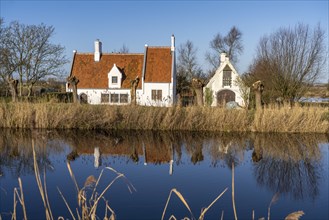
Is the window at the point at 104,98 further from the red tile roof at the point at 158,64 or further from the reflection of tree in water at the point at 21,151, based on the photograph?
the reflection of tree in water at the point at 21,151

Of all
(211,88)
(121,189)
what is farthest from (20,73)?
(121,189)

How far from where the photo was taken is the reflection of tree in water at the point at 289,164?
757cm

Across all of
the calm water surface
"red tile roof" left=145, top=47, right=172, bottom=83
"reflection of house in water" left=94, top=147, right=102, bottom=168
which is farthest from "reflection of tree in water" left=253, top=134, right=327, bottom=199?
"red tile roof" left=145, top=47, right=172, bottom=83

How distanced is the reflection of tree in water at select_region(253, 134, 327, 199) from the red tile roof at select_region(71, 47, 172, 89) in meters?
15.8

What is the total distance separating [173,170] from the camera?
8.77 meters

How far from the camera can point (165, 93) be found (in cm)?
2814

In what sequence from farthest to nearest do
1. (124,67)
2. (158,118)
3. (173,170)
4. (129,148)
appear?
1. (124,67)
2. (158,118)
3. (129,148)
4. (173,170)

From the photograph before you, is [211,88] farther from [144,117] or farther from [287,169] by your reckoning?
[287,169]

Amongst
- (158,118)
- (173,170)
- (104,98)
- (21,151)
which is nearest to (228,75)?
(104,98)

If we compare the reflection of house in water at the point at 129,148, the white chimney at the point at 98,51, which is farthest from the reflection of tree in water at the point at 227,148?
the white chimney at the point at 98,51

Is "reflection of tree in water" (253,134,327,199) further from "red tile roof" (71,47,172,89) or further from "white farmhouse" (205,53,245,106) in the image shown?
"red tile roof" (71,47,172,89)

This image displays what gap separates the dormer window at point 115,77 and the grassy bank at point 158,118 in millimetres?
12562

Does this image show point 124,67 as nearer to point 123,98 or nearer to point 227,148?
point 123,98

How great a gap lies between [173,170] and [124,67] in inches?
845
